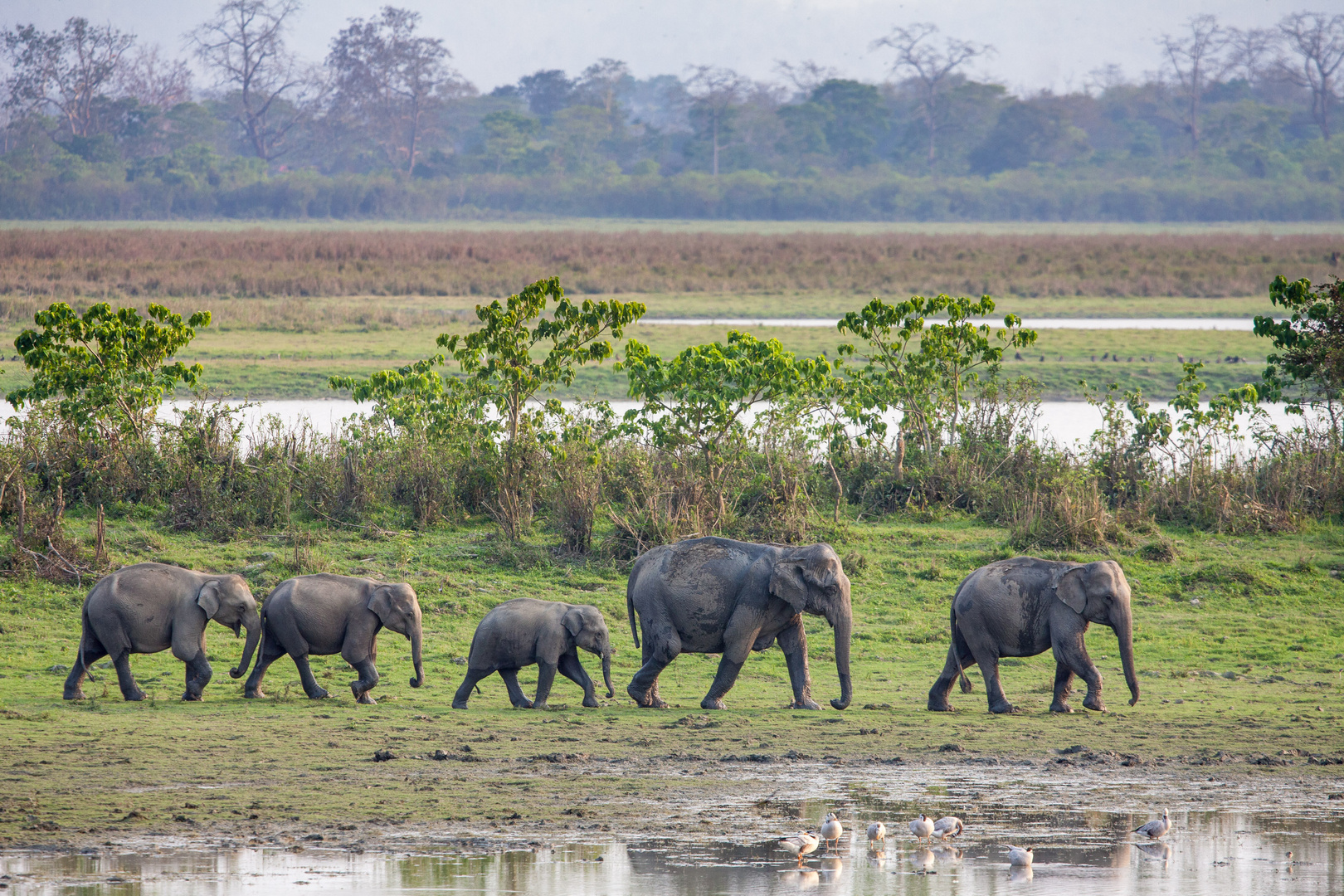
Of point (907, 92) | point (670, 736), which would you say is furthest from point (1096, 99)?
point (670, 736)

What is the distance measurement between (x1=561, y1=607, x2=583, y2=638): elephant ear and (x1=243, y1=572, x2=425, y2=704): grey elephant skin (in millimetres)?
982

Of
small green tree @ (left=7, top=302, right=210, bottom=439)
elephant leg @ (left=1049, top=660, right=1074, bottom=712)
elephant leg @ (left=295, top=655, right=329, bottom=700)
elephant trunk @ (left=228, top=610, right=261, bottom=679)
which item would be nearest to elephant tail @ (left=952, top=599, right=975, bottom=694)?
elephant leg @ (left=1049, top=660, right=1074, bottom=712)

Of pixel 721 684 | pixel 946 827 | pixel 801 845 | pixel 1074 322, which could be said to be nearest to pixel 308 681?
pixel 721 684

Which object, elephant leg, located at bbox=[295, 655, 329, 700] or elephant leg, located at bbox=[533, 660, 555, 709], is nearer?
elephant leg, located at bbox=[533, 660, 555, 709]

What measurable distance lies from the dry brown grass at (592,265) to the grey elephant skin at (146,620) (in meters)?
24.8

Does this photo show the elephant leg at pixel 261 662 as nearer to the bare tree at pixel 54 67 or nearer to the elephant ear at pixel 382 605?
the elephant ear at pixel 382 605

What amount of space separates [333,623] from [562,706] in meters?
1.58

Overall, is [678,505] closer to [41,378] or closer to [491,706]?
[491,706]

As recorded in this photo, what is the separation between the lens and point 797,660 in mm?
10773

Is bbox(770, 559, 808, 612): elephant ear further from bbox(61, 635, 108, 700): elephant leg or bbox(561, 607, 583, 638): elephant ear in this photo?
bbox(61, 635, 108, 700): elephant leg

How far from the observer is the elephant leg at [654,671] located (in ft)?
35.0

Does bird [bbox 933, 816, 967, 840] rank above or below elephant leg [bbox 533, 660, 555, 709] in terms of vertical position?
above

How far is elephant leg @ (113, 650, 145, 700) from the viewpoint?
34.2ft

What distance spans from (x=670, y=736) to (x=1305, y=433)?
1034cm
